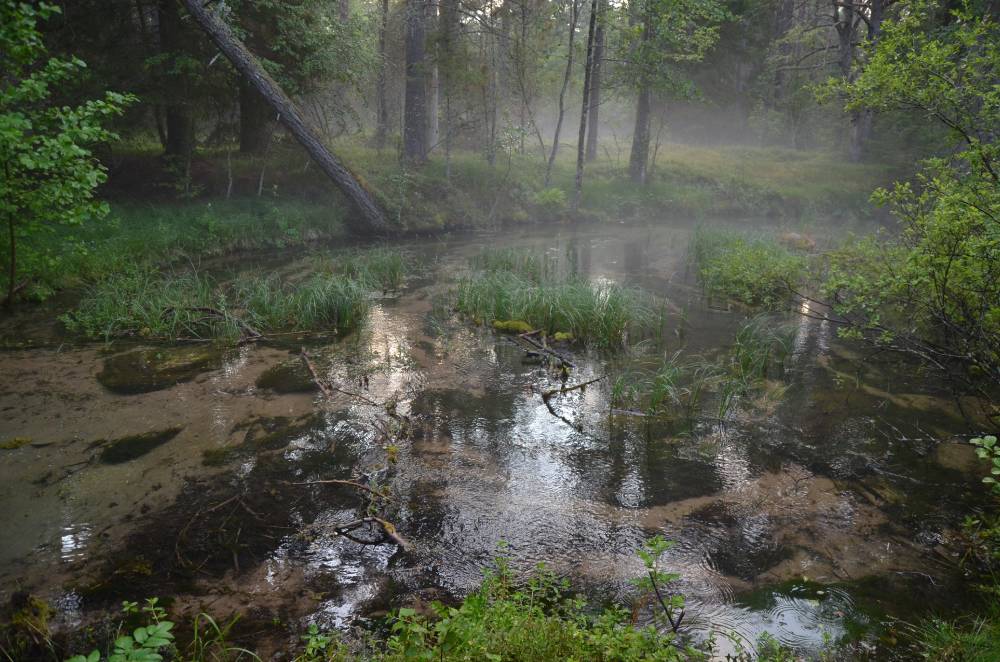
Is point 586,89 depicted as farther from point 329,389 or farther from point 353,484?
point 353,484

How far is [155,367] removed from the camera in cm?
649

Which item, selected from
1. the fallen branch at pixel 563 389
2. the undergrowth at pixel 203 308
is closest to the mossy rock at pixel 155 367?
the undergrowth at pixel 203 308

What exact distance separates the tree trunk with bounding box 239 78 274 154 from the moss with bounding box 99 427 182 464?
35.4 feet

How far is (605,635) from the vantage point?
2598 millimetres

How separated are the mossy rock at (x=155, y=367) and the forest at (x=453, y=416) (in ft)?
0.19

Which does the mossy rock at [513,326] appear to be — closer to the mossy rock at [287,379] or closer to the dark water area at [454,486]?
the dark water area at [454,486]

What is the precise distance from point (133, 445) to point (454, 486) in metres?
2.77

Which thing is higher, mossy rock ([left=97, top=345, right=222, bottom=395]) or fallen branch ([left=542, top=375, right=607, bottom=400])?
mossy rock ([left=97, top=345, right=222, bottom=395])

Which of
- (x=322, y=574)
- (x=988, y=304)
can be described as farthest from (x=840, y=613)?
(x=988, y=304)

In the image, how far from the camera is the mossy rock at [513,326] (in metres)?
8.02

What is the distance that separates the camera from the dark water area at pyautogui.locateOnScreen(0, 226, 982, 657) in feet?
11.2

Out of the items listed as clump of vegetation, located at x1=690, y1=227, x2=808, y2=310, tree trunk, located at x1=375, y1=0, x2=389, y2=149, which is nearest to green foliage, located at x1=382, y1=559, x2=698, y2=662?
clump of vegetation, located at x1=690, y1=227, x2=808, y2=310

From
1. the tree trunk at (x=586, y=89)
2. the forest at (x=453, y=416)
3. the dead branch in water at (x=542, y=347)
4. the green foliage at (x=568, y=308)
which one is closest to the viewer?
the forest at (x=453, y=416)

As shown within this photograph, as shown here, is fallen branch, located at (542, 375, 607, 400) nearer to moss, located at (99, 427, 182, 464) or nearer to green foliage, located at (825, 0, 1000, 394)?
green foliage, located at (825, 0, 1000, 394)
